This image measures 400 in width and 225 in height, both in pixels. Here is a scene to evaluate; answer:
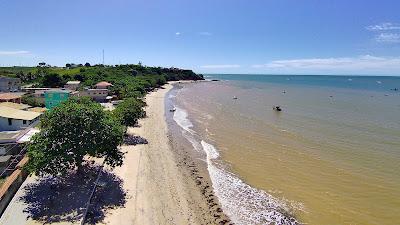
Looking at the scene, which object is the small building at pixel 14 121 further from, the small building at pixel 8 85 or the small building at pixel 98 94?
the small building at pixel 8 85

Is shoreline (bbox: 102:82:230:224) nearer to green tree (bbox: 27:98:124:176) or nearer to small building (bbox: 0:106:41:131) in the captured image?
green tree (bbox: 27:98:124:176)

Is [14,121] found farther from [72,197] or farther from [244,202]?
[244,202]

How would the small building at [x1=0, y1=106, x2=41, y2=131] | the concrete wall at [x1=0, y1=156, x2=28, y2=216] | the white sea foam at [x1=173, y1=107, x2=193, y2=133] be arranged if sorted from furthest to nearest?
1. the white sea foam at [x1=173, y1=107, x2=193, y2=133]
2. the small building at [x1=0, y1=106, x2=41, y2=131]
3. the concrete wall at [x1=0, y1=156, x2=28, y2=216]

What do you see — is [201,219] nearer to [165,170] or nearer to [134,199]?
[134,199]

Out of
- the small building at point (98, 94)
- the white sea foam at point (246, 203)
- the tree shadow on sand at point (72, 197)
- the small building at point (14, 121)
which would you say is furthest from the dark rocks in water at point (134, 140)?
the small building at point (98, 94)

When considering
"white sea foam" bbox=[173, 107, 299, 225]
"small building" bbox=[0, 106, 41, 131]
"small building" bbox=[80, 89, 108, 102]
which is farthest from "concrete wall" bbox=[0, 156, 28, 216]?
"small building" bbox=[80, 89, 108, 102]

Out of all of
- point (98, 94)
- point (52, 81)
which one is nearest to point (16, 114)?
point (98, 94)
